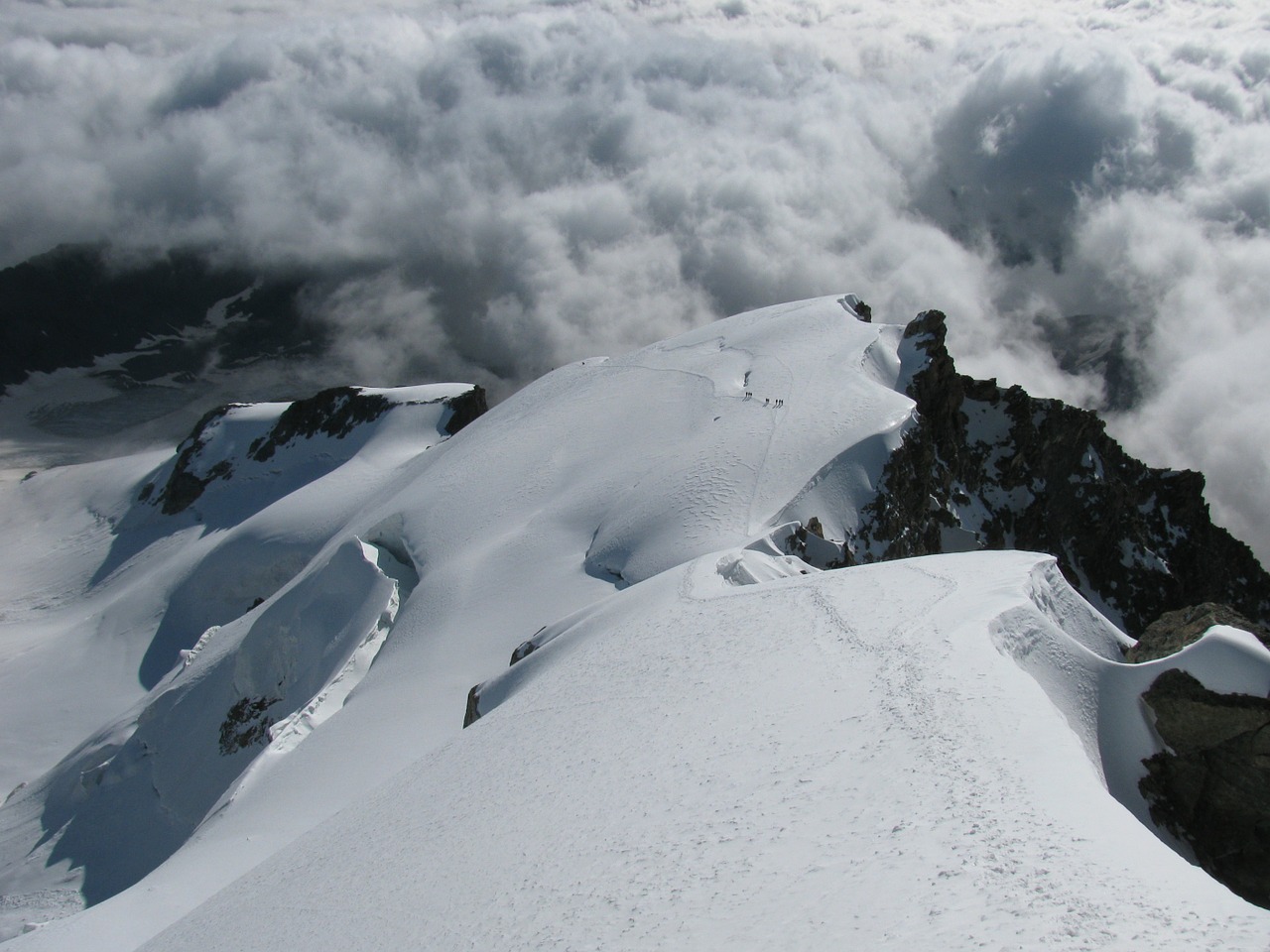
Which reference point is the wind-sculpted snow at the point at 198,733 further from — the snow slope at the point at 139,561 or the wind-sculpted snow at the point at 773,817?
the wind-sculpted snow at the point at 773,817

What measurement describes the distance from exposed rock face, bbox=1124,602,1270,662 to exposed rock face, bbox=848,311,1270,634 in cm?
4248

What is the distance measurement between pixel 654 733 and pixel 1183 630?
33.9 feet

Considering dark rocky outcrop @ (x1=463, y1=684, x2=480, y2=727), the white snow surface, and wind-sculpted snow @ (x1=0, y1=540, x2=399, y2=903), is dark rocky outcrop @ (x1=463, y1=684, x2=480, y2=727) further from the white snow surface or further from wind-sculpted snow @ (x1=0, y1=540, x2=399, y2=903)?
wind-sculpted snow @ (x1=0, y1=540, x2=399, y2=903)

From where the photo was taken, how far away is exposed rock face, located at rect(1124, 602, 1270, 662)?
1410 centimetres

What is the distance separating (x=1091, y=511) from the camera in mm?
69062

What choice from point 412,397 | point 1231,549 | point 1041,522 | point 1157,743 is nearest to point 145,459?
point 412,397

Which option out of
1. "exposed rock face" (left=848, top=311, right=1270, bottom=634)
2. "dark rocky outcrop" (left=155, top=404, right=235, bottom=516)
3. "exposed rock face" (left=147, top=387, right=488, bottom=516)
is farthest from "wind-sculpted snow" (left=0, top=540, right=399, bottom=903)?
"exposed rock face" (left=848, top=311, right=1270, bottom=634)

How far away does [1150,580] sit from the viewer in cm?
6931

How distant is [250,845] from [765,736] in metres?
15.4

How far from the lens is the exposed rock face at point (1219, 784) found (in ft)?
39.2

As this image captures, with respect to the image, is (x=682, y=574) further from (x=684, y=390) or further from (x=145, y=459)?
(x=145, y=459)

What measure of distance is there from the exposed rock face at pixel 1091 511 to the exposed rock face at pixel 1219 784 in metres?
45.7

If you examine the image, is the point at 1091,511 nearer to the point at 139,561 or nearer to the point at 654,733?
the point at 654,733

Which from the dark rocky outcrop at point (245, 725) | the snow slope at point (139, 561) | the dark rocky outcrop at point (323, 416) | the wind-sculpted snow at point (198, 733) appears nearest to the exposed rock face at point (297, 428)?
the dark rocky outcrop at point (323, 416)
